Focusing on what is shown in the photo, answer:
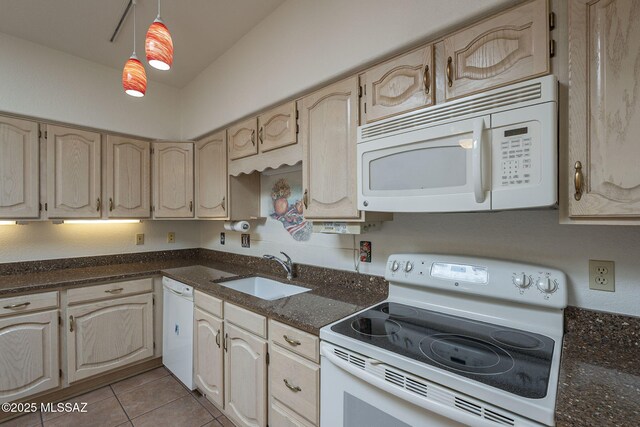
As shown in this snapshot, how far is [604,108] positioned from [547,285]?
628mm

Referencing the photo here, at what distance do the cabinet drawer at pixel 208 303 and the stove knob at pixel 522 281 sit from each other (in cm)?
155

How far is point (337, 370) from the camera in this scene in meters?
→ 1.15

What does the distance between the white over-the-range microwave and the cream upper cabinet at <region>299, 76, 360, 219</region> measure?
16cm

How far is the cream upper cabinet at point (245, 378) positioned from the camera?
1.51m

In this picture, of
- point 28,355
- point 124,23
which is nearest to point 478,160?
point 124,23

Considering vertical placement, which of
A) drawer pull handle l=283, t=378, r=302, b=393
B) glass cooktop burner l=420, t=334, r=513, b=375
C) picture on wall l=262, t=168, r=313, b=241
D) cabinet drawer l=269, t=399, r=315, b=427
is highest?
picture on wall l=262, t=168, r=313, b=241

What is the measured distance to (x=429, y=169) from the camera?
1155 millimetres

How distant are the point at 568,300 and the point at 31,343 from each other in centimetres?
304

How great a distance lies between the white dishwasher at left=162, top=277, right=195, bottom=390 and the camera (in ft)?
6.90

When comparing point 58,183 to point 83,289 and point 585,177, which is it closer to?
point 83,289

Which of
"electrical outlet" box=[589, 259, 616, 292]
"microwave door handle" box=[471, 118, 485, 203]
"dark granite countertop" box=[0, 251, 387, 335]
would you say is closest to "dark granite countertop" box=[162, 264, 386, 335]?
"dark granite countertop" box=[0, 251, 387, 335]

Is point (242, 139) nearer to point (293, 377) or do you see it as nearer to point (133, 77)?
→ point (133, 77)

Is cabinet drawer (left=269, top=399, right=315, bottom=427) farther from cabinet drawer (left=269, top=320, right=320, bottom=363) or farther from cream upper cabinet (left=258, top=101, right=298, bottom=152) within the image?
cream upper cabinet (left=258, top=101, right=298, bottom=152)

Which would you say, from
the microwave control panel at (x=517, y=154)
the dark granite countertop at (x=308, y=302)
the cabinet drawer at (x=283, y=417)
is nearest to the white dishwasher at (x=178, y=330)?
the dark granite countertop at (x=308, y=302)
